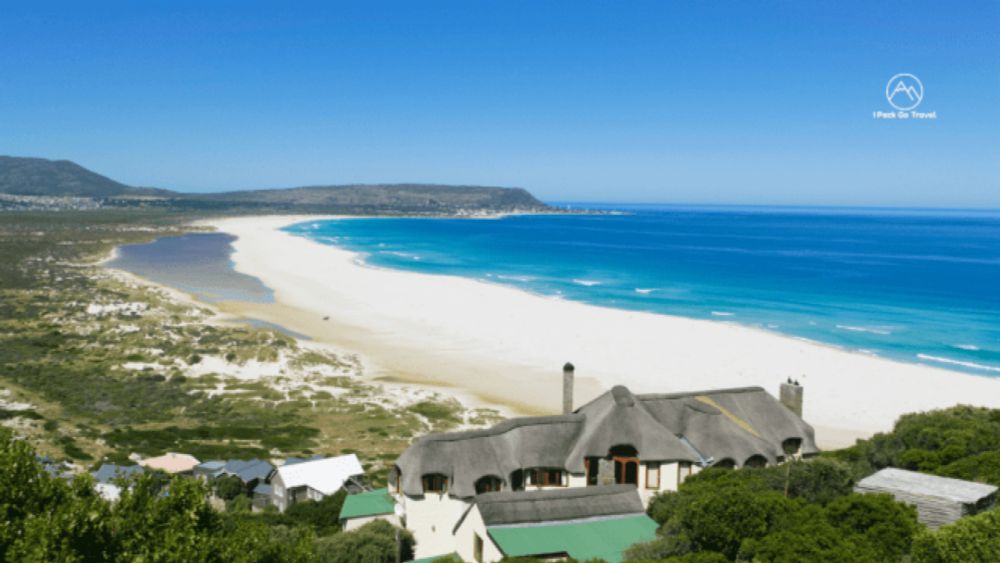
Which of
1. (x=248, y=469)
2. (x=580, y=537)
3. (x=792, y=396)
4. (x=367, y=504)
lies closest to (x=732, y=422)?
(x=792, y=396)

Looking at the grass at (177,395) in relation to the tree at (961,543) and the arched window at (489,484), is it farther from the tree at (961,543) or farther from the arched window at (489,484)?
the tree at (961,543)

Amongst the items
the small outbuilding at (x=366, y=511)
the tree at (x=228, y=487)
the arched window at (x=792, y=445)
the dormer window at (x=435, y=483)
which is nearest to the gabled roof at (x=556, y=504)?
the dormer window at (x=435, y=483)

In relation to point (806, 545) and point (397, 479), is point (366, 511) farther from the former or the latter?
point (806, 545)

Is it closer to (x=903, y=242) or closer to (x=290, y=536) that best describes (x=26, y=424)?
(x=290, y=536)

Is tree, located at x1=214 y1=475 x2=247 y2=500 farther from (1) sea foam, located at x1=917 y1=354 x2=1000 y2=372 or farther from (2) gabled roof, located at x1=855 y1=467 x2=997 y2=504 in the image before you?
(1) sea foam, located at x1=917 y1=354 x2=1000 y2=372

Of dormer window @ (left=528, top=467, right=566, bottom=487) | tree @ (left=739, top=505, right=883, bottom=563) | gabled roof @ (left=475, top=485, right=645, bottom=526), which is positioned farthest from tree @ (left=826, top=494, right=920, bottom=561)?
dormer window @ (left=528, top=467, right=566, bottom=487)

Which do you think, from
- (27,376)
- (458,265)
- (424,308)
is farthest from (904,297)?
(27,376)
